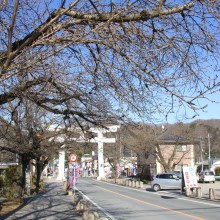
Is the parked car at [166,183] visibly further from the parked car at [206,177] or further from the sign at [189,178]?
the parked car at [206,177]

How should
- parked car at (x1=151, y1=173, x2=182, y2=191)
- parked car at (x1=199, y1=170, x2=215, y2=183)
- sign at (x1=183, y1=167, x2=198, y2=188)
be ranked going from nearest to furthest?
1. sign at (x1=183, y1=167, x2=198, y2=188)
2. parked car at (x1=151, y1=173, x2=182, y2=191)
3. parked car at (x1=199, y1=170, x2=215, y2=183)

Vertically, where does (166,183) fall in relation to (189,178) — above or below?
below

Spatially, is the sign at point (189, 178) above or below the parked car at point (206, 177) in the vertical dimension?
above

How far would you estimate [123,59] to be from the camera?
275 inches

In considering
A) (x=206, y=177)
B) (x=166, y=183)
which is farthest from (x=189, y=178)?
(x=206, y=177)

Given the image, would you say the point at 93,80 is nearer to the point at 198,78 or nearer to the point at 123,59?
the point at 123,59

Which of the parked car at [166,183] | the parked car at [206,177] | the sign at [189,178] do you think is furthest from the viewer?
the parked car at [206,177]

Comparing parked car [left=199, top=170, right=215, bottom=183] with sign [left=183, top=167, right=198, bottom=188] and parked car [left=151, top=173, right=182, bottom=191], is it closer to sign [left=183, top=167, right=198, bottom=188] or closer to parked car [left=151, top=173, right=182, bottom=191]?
parked car [left=151, top=173, right=182, bottom=191]

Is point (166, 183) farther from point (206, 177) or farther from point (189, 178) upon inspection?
point (206, 177)

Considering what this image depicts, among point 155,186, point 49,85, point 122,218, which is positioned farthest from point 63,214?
point 155,186

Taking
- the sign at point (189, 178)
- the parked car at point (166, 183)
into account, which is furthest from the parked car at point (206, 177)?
the sign at point (189, 178)

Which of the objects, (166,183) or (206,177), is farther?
(206,177)

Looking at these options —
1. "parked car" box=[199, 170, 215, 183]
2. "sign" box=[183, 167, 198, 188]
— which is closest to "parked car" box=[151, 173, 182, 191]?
"sign" box=[183, 167, 198, 188]

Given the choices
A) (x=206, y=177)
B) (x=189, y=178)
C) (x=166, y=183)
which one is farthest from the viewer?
(x=206, y=177)
